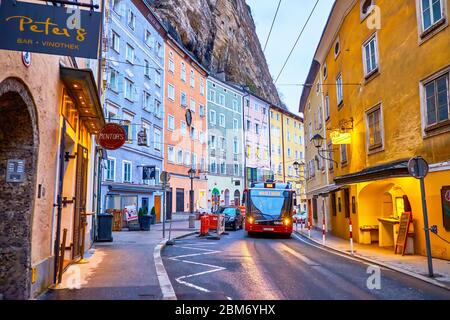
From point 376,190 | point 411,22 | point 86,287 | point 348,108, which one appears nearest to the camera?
point 86,287

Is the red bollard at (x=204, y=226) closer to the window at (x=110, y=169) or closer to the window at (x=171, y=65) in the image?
the window at (x=110, y=169)

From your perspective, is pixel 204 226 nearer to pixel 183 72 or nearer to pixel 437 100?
pixel 437 100

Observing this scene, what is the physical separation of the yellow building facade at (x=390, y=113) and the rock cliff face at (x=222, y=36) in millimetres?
26434

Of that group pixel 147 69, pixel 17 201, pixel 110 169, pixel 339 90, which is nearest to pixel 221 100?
pixel 147 69

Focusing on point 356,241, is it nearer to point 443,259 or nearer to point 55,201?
point 443,259

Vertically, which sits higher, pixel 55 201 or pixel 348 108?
pixel 348 108

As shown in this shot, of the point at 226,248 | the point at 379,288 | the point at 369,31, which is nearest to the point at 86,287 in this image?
the point at 379,288

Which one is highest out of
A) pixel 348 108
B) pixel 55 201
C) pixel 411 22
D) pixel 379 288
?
pixel 411 22

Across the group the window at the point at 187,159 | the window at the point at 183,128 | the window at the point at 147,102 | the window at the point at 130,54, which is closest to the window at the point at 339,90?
the window at the point at 130,54

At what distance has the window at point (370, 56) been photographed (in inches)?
619

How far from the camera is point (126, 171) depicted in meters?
30.9

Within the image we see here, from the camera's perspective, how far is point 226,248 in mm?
15773

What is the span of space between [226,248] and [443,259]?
7.39 metres
